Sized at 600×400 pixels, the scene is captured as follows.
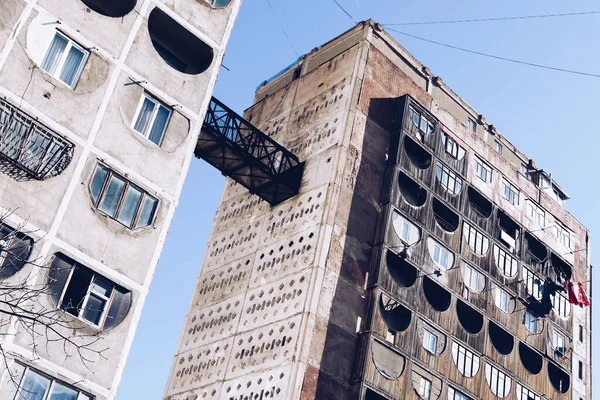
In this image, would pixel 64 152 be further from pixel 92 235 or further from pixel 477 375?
pixel 477 375

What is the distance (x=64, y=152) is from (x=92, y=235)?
2722 mm

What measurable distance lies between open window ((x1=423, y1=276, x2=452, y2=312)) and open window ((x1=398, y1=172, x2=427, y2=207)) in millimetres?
4990

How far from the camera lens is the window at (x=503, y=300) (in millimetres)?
53250

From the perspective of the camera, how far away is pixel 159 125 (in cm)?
2886

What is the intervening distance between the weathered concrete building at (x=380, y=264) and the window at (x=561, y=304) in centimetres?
9

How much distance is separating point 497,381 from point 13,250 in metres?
34.9

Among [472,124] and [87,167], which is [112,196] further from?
[472,124]

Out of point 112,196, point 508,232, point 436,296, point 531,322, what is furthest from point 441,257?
point 112,196

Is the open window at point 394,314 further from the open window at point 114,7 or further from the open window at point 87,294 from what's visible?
the open window at point 114,7

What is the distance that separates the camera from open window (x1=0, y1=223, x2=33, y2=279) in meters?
23.4

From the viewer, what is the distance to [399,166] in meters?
49.8

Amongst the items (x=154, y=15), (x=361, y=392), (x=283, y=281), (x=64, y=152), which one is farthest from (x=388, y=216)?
(x=64, y=152)

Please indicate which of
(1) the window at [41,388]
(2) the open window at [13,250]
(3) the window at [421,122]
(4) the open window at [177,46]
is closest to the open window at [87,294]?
(2) the open window at [13,250]

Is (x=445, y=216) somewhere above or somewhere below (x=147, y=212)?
above
